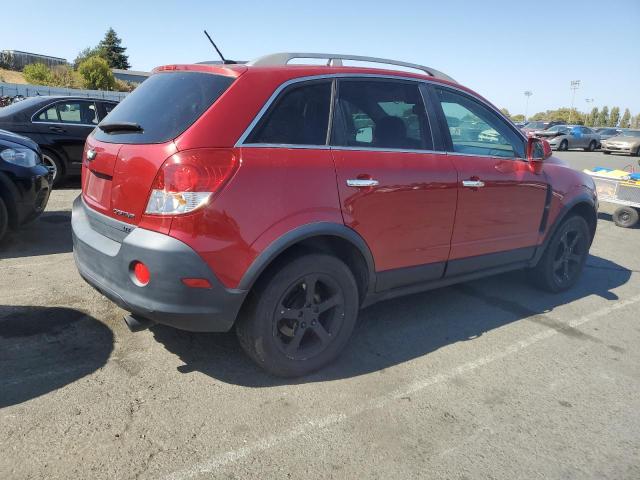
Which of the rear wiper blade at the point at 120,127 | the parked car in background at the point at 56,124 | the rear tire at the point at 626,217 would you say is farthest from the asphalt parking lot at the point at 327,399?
the rear tire at the point at 626,217

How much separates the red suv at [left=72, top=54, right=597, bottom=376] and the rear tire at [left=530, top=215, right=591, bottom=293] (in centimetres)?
124

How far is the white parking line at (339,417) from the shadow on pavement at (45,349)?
108 cm

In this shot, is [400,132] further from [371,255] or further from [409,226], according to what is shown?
[371,255]

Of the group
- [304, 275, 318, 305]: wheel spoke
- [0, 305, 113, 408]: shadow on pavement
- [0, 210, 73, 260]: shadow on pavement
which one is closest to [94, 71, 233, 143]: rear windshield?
[304, 275, 318, 305]: wheel spoke

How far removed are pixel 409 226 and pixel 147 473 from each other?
218 cm

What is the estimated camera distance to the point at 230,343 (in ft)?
11.6

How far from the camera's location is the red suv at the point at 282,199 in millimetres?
2664

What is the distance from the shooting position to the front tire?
2924 mm

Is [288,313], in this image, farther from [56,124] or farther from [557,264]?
[56,124]

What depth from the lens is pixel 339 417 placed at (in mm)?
2795

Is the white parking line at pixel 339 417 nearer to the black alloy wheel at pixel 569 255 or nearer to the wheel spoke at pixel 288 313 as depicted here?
the wheel spoke at pixel 288 313

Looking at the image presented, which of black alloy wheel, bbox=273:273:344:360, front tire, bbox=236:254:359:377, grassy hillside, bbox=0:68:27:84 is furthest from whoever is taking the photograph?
grassy hillside, bbox=0:68:27:84

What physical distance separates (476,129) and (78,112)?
7320mm

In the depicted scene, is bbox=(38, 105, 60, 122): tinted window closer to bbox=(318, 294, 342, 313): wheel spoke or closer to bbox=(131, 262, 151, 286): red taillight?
bbox=(131, 262, 151, 286): red taillight
